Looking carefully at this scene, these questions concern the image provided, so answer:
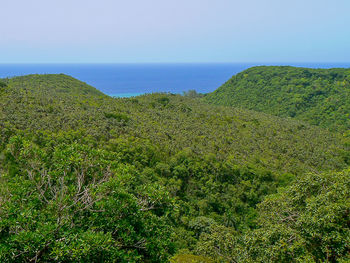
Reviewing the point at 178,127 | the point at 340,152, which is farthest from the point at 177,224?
the point at 340,152

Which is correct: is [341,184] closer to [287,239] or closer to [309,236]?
[309,236]

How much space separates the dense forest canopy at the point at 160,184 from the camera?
273 inches

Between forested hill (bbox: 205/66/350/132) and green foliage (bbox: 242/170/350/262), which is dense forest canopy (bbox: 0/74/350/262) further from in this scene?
forested hill (bbox: 205/66/350/132)

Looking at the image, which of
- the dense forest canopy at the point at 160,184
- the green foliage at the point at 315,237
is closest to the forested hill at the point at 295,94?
the dense forest canopy at the point at 160,184

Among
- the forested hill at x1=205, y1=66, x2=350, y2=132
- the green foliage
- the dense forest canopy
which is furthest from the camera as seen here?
the forested hill at x1=205, y1=66, x2=350, y2=132

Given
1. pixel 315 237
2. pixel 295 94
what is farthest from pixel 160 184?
pixel 295 94

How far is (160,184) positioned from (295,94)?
239 feet

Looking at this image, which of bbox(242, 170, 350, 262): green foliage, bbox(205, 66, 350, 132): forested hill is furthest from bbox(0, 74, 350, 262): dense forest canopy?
bbox(205, 66, 350, 132): forested hill

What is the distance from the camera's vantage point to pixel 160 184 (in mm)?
24609

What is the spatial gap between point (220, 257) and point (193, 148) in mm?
21077

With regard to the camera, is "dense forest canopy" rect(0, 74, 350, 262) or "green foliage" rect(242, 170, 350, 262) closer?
"dense forest canopy" rect(0, 74, 350, 262)

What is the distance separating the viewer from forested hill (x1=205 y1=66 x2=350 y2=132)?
70.8m

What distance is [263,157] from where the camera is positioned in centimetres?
3825

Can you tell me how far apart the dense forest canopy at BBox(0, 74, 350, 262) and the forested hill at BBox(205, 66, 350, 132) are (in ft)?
67.7
